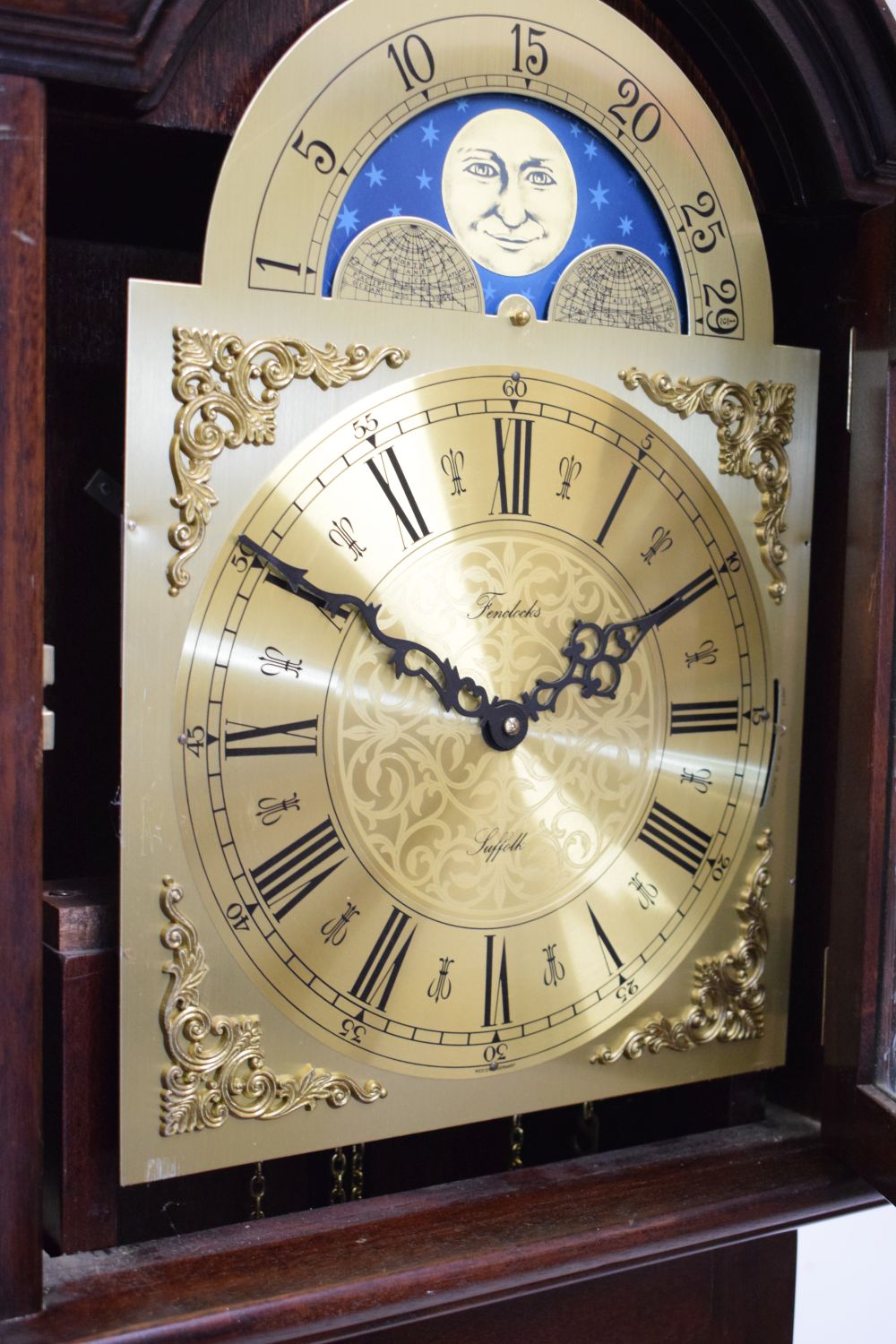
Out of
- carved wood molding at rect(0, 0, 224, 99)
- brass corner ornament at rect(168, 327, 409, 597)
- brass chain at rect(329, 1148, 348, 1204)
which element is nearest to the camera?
carved wood molding at rect(0, 0, 224, 99)

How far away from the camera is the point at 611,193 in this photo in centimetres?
115

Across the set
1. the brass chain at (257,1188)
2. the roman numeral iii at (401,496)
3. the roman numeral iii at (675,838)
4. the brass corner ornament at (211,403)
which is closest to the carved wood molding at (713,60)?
the brass corner ornament at (211,403)

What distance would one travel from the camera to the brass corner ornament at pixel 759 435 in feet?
Result: 3.94

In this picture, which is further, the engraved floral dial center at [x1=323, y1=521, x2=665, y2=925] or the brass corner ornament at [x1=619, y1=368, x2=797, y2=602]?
the brass corner ornament at [x1=619, y1=368, x2=797, y2=602]

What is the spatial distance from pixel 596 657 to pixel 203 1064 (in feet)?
1.47

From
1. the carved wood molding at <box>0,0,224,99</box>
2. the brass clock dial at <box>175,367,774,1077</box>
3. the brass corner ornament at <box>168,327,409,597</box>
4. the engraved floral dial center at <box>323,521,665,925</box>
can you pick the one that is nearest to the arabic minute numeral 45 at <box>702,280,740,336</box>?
the brass clock dial at <box>175,367,774,1077</box>

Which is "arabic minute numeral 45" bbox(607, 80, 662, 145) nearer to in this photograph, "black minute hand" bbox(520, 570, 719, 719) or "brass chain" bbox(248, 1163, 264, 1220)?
"black minute hand" bbox(520, 570, 719, 719)

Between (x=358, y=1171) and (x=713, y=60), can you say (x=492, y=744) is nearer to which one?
(x=358, y=1171)

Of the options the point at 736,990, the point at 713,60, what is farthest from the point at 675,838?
the point at 713,60

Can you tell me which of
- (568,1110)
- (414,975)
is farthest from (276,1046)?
(568,1110)

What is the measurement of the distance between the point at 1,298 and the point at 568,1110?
94 cm

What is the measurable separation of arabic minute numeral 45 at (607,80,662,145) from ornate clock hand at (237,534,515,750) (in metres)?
0.45

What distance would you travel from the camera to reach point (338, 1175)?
1.25 meters

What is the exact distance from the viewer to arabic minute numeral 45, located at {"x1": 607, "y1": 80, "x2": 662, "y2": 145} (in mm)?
1143
